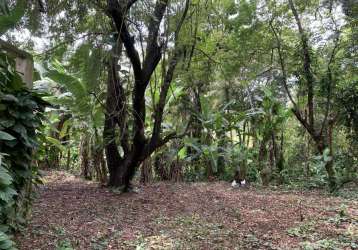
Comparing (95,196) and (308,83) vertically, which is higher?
(308,83)

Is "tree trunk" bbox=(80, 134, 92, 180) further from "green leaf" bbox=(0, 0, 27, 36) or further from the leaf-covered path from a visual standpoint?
"green leaf" bbox=(0, 0, 27, 36)

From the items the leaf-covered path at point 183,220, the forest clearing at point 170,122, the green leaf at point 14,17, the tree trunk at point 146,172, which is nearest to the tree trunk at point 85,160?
the forest clearing at point 170,122

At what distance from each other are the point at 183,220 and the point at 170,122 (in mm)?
3163

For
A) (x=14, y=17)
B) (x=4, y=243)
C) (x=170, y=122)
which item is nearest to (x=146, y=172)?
(x=170, y=122)

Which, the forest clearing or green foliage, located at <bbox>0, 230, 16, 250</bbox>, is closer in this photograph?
green foliage, located at <bbox>0, 230, 16, 250</bbox>

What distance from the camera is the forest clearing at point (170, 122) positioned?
306cm

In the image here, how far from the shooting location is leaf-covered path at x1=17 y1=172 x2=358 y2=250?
123 inches

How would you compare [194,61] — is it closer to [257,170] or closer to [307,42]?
[307,42]

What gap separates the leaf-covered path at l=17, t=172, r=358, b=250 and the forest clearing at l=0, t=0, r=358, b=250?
0.02 metres

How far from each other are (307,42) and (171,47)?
2618 mm

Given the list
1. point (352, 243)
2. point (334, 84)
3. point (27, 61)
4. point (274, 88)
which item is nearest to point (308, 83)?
point (334, 84)

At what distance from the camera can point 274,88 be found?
742cm

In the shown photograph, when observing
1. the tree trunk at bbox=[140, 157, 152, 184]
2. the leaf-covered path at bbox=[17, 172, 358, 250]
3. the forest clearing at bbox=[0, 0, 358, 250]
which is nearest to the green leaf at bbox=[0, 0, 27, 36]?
the forest clearing at bbox=[0, 0, 358, 250]

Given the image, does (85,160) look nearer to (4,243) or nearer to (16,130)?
(16,130)
